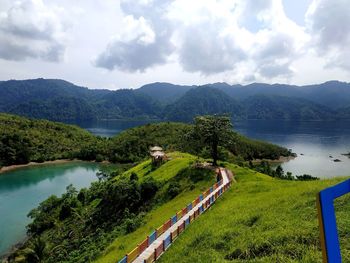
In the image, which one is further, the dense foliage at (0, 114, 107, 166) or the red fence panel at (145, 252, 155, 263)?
the dense foliage at (0, 114, 107, 166)

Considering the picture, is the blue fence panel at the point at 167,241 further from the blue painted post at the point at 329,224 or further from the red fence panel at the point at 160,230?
the blue painted post at the point at 329,224

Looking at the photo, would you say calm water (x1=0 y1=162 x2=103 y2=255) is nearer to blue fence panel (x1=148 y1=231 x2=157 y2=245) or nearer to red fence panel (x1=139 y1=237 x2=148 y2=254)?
blue fence panel (x1=148 y1=231 x2=157 y2=245)

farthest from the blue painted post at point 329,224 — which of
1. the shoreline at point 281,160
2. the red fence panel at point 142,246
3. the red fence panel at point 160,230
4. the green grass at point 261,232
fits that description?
the shoreline at point 281,160

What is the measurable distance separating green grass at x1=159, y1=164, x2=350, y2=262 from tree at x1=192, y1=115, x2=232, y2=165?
20415mm

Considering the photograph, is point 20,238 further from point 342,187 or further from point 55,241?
point 342,187

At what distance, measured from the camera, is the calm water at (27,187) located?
234 ft

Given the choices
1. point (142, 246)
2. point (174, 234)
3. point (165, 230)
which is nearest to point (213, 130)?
point (165, 230)

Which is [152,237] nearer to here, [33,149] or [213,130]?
[213,130]

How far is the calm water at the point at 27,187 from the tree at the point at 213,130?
41.5m

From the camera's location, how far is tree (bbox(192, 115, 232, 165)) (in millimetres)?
54469

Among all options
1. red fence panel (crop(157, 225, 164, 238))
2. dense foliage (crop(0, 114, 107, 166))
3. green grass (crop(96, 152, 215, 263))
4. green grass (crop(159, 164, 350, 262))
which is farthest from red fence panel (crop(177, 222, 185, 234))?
dense foliage (crop(0, 114, 107, 166))

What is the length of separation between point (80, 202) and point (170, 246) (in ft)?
174

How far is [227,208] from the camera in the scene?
109 feet

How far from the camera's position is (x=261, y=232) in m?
22.0
